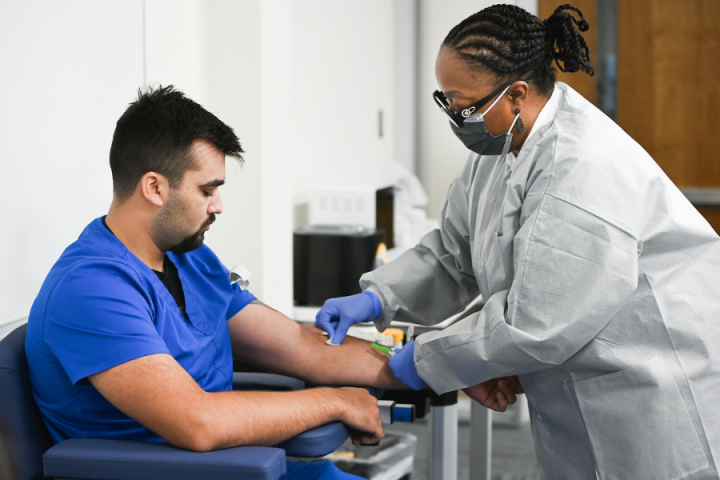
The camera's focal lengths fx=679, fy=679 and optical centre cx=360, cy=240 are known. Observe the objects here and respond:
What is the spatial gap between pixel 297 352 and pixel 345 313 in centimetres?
14

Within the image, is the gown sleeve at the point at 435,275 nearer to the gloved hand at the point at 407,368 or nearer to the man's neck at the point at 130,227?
the gloved hand at the point at 407,368

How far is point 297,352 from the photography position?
1521mm

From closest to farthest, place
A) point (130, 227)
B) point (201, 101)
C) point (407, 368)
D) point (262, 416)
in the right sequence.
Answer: point (262, 416)
point (130, 227)
point (407, 368)
point (201, 101)

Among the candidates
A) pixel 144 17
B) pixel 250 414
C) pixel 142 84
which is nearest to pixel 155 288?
pixel 250 414

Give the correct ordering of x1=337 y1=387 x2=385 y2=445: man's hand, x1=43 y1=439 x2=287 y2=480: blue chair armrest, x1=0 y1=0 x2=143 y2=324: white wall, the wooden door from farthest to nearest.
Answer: the wooden door, x1=0 y1=0 x2=143 y2=324: white wall, x1=337 y1=387 x2=385 y2=445: man's hand, x1=43 y1=439 x2=287 y2=480: blue chair armrest

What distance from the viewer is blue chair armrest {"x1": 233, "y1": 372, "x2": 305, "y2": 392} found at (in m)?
1.44

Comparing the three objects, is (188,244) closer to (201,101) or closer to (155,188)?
(155,188)

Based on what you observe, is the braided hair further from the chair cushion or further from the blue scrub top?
the chair cushion

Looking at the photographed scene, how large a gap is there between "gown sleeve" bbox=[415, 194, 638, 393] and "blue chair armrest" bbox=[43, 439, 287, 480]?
1.43 ft

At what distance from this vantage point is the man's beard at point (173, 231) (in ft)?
4.09

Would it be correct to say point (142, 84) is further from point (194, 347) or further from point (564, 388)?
point (564, 388)

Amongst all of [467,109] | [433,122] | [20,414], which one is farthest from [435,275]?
[433,122]

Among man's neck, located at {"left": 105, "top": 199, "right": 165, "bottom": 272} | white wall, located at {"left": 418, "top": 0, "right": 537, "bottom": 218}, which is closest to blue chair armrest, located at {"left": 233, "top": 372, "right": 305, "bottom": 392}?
man's neck, located at {"left": 105, "top": 199, "right": 165, "bottom": 272}

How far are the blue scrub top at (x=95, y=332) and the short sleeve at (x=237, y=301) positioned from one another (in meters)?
0.19
